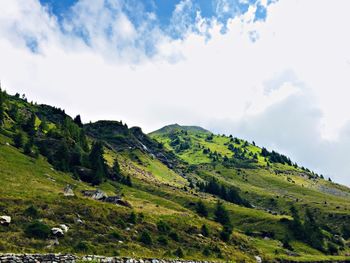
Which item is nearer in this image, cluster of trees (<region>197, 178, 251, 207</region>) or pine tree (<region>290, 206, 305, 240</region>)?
pine tree (<region>290, 206, 305, 240</region>)

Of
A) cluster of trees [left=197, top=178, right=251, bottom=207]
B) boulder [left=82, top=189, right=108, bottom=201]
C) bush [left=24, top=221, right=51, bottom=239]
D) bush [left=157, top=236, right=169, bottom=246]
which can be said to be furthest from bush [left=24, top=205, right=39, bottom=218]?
cluster of trees [left=197, top=178, right=251, bottom=207]

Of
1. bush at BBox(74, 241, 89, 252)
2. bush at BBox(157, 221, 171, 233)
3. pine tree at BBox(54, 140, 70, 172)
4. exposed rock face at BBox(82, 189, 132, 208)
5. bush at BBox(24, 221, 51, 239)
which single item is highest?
pine tree at BBox(54, 140, 70, 172)

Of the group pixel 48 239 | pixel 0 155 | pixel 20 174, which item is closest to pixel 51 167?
pixel 0 155

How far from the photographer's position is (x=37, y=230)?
41938 millimetres

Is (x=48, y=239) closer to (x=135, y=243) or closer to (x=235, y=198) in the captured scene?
(x=135, y=243)

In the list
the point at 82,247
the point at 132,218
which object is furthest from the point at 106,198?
the point at 82,247

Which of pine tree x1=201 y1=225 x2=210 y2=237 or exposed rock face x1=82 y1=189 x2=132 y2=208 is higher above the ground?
exposed rock face x1=82 y1=189 x2=132 y2=208

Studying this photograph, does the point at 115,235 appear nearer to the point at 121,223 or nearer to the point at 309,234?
the point at 121,223

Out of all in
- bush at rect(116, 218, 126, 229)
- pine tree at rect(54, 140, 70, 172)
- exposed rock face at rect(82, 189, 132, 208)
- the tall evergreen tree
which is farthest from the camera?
the tall evergreen tree

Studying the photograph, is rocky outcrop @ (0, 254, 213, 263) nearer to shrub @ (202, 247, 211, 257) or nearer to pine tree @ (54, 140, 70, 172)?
shrub @ (202, 247, 211, 257)

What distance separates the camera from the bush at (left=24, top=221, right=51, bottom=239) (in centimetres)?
4150

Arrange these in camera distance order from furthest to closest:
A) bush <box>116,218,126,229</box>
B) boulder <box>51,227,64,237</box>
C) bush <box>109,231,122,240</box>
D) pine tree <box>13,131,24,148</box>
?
pine tree <box>13,131,24,148</box> → bush <box>116,218,126,229</box> → bush <box>109,231,122,240</box> → boulder <box>51,227,64,237</box>

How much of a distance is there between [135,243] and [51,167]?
61527 mm

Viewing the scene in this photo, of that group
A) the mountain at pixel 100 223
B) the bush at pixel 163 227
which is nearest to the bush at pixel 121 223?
the mountain at pixel 100 223
